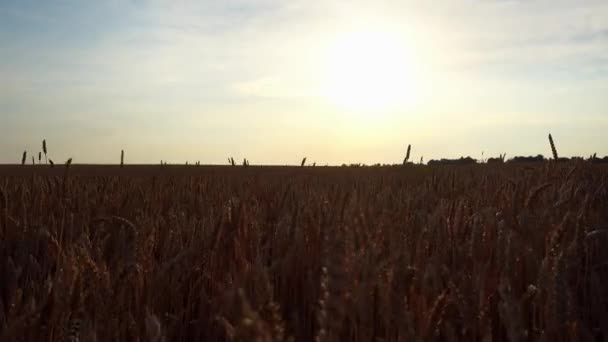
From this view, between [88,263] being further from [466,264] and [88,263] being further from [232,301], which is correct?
[466,264]

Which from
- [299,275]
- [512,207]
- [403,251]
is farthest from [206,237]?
[512,207]

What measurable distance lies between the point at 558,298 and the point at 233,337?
54cm

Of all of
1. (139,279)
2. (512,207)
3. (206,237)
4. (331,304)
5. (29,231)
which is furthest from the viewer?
(512,207)

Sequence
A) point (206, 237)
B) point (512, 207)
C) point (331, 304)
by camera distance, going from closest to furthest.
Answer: point (331, 304) → point (206, 237) → point (512, 207)

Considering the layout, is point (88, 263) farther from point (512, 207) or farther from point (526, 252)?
point (512, 207)

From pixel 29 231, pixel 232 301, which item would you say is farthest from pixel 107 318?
pixel 29 231

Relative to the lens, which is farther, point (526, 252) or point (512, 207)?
point (512, 207)

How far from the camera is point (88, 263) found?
1257 mm

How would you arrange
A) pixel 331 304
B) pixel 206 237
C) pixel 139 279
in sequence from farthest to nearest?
pixel 206 237 < pixel 139 279 < pixel 331 304

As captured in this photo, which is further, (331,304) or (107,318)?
(107,318)

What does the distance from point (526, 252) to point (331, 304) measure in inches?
51.1

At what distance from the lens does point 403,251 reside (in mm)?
1488

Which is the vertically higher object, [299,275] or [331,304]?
[331,304]

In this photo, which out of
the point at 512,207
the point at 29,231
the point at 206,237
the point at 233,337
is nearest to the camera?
the point at 233,337
